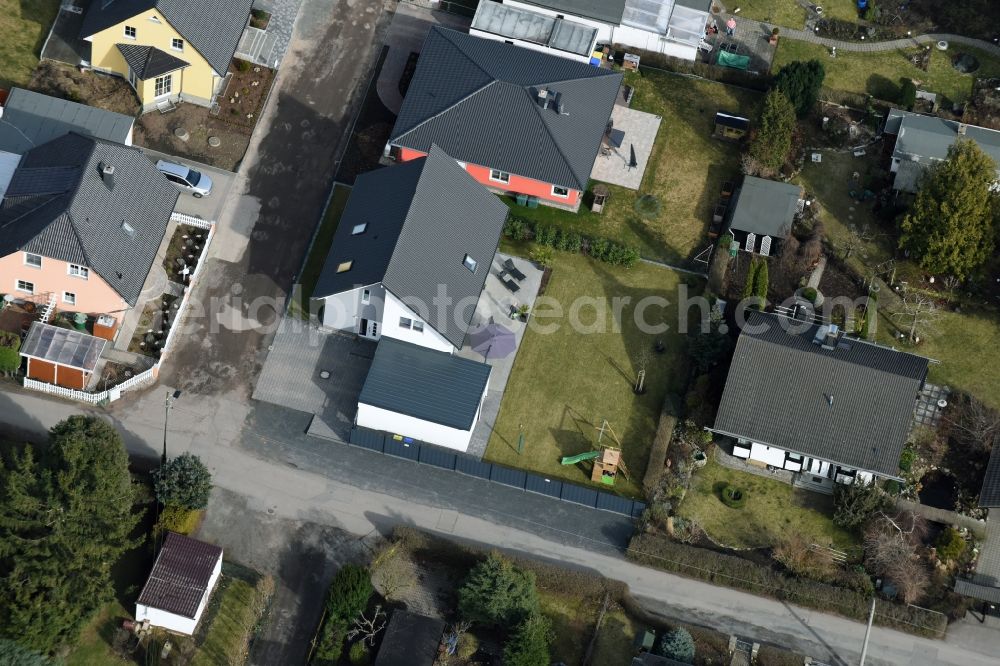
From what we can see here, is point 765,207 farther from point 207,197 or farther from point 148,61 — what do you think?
point 148,61

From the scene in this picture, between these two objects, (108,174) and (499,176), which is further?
(499,176)

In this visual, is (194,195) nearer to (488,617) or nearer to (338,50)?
(338,50)

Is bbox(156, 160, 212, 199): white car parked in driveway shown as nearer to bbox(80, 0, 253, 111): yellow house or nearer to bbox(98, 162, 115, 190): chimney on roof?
bbox(98, 162, 115, 190): chimney on roof

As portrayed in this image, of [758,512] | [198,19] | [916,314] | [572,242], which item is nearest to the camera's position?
[758,512]

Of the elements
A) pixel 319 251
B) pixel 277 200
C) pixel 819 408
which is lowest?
pixel 819 408

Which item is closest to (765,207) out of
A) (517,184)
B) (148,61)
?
(517,184)

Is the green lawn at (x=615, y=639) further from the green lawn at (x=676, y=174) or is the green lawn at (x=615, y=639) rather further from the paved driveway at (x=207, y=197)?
the paved driveway at (x=207, y=197)

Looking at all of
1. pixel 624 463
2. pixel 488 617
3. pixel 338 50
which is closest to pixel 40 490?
pixel 488 617
